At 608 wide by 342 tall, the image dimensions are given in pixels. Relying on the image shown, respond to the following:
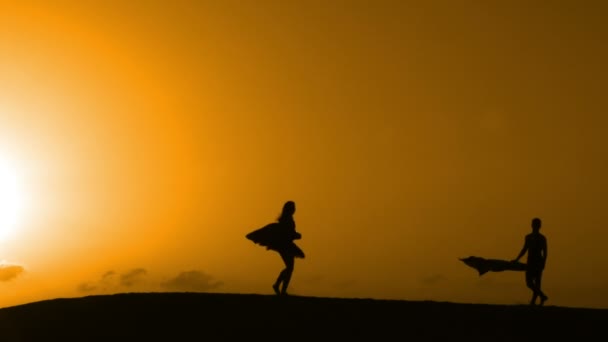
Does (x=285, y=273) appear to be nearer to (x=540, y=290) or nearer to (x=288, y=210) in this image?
(x=288, y=210)

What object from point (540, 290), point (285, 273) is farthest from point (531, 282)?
point (285, 273)

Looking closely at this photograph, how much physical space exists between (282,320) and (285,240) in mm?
2208

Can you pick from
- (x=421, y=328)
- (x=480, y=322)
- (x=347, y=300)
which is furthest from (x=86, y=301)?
(x=480, y=322)

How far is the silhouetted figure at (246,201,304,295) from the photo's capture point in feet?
69.6

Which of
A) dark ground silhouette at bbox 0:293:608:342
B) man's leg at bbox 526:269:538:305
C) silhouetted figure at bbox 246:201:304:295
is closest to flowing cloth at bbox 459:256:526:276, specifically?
man's leg at bbox 526:269:538:305

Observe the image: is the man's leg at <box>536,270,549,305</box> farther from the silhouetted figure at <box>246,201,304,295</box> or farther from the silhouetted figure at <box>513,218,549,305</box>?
the silhouetted figure at <box>246,201,304,295</box>

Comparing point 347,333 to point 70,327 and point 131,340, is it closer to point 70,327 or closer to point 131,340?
point 131,340

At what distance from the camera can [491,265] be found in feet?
76.0

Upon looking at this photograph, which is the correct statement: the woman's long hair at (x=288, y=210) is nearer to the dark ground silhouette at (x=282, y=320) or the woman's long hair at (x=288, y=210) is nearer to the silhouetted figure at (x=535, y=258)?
the dark ground silhouette at (x=282, y=320)

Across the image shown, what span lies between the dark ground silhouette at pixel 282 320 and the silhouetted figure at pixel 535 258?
2.66ft

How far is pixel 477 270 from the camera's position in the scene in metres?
23.3

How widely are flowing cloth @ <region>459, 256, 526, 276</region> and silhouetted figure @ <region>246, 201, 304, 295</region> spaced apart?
5.34 m

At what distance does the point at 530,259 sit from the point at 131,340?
36.0ft

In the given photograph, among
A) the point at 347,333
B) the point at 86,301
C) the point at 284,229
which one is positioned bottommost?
the point at 347,333
